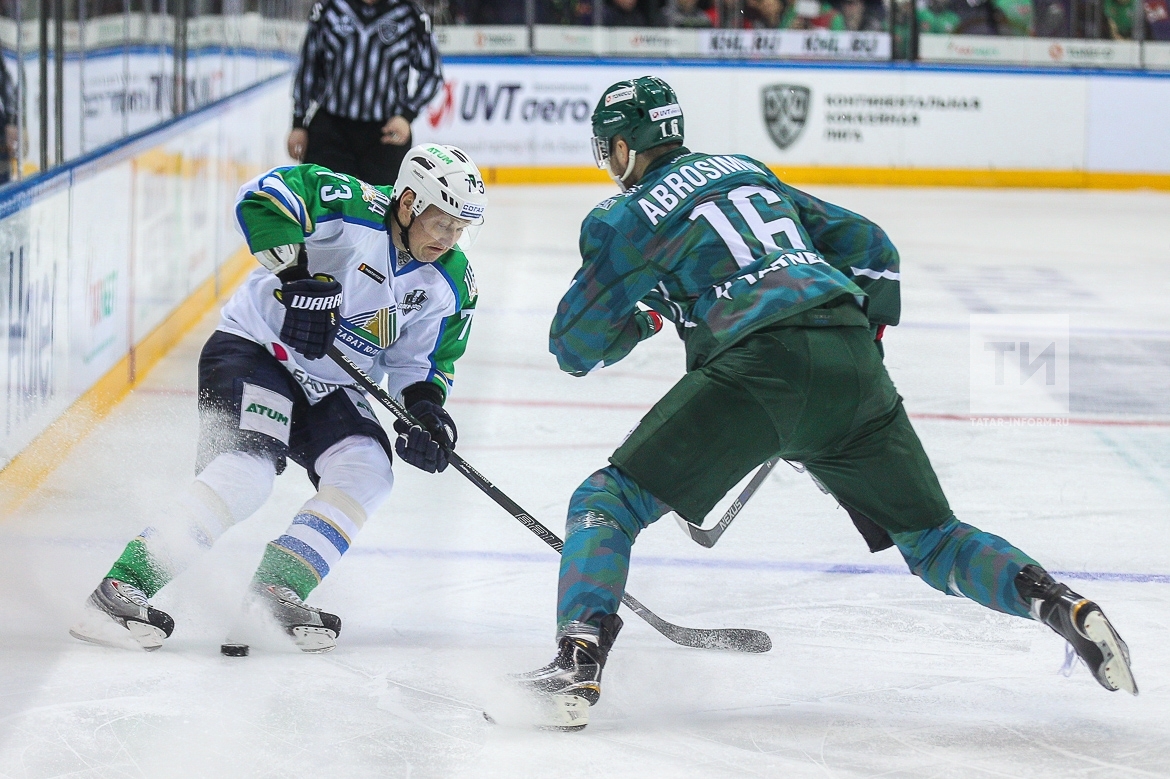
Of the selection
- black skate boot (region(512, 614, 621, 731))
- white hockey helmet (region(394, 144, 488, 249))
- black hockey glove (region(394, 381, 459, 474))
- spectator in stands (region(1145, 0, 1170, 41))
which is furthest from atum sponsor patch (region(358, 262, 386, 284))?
spectator in stands (region(1145, 0, 1170, 41))

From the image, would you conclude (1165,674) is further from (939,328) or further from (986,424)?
(939,328)

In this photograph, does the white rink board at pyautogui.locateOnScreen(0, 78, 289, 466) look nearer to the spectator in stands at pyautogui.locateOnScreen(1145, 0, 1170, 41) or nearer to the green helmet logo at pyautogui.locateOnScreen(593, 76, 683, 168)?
the green helmet logo at pyautogui.locateOnScreen(593, 76, 683, 168)

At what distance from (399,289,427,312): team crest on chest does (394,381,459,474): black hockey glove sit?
0.17 m

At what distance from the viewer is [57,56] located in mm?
4559

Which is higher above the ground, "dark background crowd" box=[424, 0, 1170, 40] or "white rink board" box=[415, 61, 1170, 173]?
"dark background crowd" box=[424, 0, 1170, 40]

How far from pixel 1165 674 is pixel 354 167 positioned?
4607mm

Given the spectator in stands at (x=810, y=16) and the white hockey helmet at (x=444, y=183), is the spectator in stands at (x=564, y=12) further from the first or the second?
the white hockey helmet at (x=444, y=183)

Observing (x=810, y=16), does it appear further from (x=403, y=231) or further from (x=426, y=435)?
(x=426, y=435)

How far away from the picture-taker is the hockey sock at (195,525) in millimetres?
2760

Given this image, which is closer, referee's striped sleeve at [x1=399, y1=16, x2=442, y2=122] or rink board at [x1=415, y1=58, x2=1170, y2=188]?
referee's striped sleeve at [x1=399, y1=16, x2=442, y2=122]

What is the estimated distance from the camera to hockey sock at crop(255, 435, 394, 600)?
2814 mm

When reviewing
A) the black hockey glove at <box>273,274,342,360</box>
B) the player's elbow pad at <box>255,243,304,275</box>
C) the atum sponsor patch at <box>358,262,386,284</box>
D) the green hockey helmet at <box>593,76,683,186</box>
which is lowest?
the black hockey glove at <box>273,274,342,360</box>

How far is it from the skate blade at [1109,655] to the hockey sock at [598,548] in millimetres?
672

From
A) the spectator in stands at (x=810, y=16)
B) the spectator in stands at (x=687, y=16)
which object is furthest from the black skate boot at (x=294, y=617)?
the spectator in stands at (x=810, y=16)
